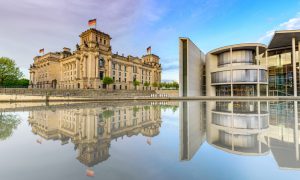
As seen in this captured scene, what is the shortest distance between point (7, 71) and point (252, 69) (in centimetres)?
7956

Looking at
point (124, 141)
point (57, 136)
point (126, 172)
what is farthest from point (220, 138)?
point (57, 136)

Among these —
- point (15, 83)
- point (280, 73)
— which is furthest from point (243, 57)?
point (15, 83)

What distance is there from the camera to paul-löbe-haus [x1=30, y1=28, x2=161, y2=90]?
205ft

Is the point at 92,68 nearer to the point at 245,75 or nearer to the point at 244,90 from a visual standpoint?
the point at 245,75

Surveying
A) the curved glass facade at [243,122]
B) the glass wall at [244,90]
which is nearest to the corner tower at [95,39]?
the glass wall at [244,90]

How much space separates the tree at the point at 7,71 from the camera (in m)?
59.9

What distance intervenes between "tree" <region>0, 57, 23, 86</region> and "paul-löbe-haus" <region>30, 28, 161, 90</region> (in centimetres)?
1854

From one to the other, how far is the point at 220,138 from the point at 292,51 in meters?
51.9

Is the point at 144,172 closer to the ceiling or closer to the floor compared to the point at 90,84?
closer to the floor

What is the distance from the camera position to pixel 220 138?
7.64m

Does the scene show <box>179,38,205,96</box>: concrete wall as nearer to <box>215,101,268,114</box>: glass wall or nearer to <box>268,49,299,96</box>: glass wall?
<box>268,49,299,96</box>: glass wall

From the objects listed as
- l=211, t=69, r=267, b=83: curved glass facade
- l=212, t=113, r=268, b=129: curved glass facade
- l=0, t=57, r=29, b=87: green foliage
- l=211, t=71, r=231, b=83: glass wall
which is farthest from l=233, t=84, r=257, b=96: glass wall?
l=0, t=57, r=29, b=87: green foliage

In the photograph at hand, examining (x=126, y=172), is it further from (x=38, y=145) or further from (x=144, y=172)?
(x=38, y=145)

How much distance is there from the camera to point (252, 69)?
4662cm
